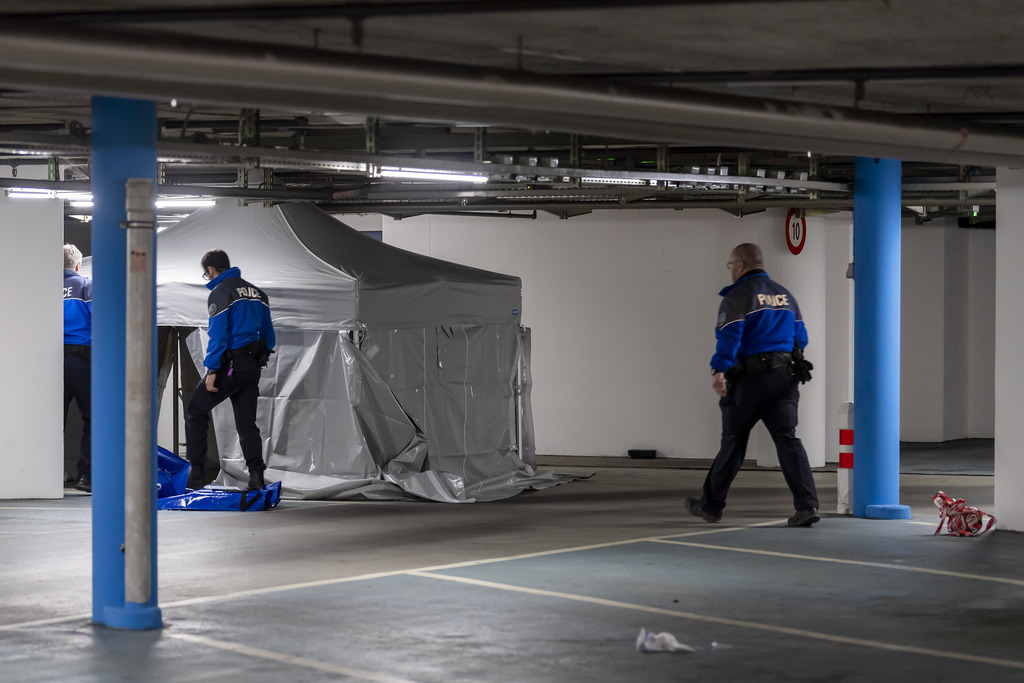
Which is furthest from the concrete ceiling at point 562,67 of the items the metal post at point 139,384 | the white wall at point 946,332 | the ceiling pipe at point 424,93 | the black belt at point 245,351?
the white wall at point 946,332

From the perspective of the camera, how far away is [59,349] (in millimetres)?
11820

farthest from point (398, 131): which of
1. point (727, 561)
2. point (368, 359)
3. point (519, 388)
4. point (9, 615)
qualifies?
point (9, 615)

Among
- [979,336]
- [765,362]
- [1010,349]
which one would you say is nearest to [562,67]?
[765,362]

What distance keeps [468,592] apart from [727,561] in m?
1.87

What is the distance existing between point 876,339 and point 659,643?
16.8ft

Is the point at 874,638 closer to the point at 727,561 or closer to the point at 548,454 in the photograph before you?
the point at 727,561

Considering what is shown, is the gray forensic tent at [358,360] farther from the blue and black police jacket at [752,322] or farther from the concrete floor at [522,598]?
the blue and black police jacket at [752,322]

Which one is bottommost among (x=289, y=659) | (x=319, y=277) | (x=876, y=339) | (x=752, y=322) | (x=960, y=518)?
(x=289, y=659)

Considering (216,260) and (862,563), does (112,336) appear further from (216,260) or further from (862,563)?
(216,260)

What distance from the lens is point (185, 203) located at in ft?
44.0

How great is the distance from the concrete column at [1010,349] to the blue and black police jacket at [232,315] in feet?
19.3

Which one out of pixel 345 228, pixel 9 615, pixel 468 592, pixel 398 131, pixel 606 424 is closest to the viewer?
pixel 9 615

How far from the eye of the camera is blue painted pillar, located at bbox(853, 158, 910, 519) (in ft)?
33.8

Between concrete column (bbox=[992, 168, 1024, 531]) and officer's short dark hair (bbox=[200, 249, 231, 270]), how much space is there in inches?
243
